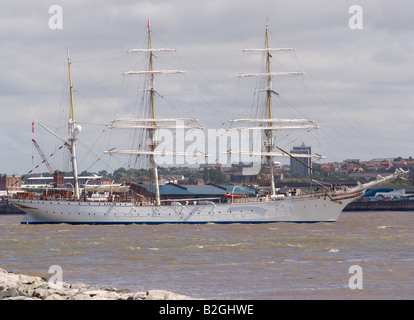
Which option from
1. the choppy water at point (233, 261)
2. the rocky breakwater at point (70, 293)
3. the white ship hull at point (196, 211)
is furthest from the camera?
the white ship hull at point (196, 211)

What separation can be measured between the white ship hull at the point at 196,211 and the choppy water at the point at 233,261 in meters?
15.6

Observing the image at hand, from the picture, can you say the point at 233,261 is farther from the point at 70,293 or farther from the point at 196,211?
the point at 196,211

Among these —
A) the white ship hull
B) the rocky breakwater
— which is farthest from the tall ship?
the rocky breakwater

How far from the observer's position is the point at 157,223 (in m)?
84.4

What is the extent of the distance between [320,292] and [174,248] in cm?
2182

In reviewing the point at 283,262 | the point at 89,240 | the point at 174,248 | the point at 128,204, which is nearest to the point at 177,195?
the point at 128,204

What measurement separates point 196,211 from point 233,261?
141 feet

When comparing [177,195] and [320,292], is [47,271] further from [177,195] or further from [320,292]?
[177,195]

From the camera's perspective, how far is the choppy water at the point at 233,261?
1201 inches

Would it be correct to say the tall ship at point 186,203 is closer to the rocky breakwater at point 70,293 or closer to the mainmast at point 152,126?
the mainmast at point 152,126

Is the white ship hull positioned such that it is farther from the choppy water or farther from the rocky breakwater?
the rocky breakwater

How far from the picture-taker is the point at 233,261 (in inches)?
1606

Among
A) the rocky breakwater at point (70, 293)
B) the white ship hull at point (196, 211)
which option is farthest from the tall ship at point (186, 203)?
the rocky breakwater at point (70, 293)

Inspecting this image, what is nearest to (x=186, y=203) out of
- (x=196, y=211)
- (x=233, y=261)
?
(x=196, y=211)
